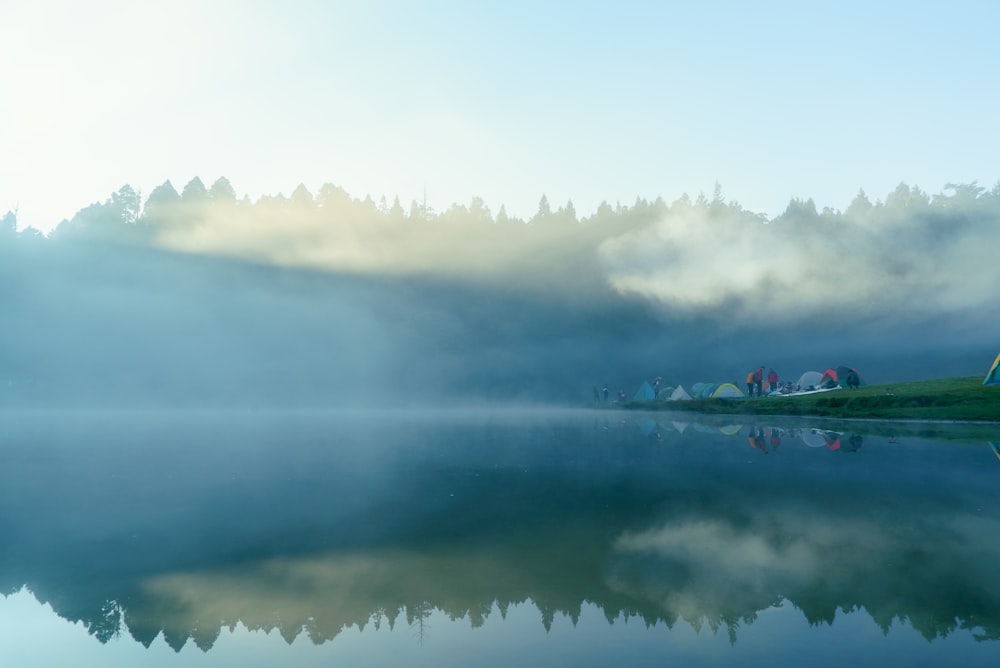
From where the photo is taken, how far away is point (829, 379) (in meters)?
89.9

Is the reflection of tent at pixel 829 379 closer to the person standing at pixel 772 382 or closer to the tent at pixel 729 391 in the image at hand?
the person standing at pixel 772 382

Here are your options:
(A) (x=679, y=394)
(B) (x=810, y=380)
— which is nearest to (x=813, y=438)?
(B) (x=810, y=380)

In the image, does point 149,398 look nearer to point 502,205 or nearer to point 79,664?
point 502,205

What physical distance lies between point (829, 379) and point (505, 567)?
9006 cm

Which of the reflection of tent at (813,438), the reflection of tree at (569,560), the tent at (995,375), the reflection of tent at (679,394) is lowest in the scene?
the reflection of tent at (813,438)

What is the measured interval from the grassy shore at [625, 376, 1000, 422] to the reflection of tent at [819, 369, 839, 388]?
35.2 feet

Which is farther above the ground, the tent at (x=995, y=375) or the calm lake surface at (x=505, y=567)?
the tent at (x=995, y=375)

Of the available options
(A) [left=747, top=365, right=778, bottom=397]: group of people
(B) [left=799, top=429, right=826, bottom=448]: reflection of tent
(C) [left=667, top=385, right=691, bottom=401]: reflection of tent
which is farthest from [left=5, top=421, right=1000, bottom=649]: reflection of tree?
(C) [left=667, top=385, right=691, bottom=401]: reflection of tent

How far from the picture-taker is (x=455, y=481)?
82.1 ft

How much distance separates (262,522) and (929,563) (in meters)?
15.9

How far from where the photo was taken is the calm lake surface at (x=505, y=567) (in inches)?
355

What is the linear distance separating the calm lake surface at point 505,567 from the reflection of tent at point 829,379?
66.8 metres

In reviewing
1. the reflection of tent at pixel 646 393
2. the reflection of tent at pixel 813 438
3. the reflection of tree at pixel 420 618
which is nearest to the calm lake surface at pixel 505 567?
the reflection of tree at pixel 420 618

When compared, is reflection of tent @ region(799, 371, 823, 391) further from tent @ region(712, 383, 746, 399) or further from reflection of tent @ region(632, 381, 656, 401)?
reflection of tent @ region(632, 381, 656, 401)
